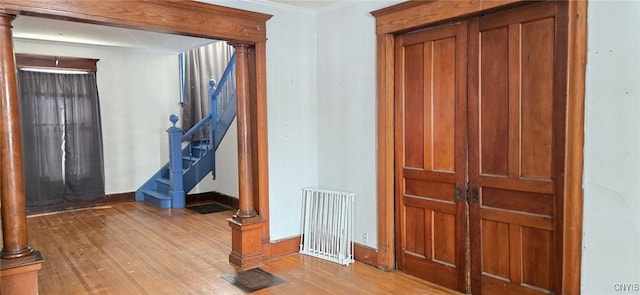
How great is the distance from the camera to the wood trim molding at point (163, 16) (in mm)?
2914

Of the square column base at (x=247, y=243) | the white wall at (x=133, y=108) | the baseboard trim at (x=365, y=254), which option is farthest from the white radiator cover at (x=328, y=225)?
Result: the white wall at (x=133, y=108)

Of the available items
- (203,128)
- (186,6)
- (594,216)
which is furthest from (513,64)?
(203,128)

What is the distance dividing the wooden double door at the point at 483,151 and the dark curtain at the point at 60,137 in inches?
Result: 210

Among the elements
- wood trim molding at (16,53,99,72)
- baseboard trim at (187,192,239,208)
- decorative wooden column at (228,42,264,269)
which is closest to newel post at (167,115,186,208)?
baseboard trim at (187,192,239,208)

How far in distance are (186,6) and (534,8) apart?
2648mm

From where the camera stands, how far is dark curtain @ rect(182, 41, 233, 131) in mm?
7773

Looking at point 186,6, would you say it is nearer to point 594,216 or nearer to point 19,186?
point 19,186

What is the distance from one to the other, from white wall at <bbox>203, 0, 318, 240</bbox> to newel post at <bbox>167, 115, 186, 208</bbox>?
10.5 ft

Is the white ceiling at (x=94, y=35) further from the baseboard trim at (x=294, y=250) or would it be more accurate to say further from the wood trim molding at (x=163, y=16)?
the baseboard trim at (x=294, y=250)

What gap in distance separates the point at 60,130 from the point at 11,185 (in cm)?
412

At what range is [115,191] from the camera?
7074mm

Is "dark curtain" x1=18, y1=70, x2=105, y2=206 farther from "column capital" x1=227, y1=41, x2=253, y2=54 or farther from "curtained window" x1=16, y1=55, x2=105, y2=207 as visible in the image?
"column capital" x1=227, y1=41, x2=253, y2=54

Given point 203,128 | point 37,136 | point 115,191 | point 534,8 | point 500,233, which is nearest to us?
point 534,8

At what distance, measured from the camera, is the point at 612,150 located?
2.42 meters
